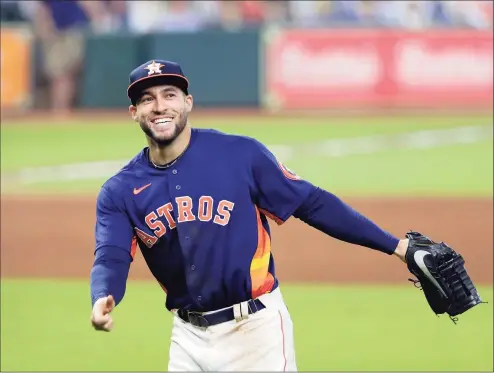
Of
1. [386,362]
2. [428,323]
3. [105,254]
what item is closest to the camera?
[105,254]

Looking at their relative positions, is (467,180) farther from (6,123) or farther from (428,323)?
(6,123)

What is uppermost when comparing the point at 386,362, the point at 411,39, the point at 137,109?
the point at 411,39

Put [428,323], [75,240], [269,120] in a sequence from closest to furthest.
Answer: [428,323], [75,240], [269,120]

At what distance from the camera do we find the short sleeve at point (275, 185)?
15.6 feet

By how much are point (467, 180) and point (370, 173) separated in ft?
4.13

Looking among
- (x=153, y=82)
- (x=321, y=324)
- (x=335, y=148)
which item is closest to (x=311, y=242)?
(x=321, y=324)

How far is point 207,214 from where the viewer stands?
4746 mm

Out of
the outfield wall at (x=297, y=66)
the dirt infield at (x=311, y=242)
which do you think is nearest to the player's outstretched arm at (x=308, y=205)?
the dirt infield at (x=311, y=242)

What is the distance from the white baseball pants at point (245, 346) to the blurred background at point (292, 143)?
2603 mm

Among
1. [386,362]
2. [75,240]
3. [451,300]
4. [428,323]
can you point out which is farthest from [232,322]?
[75,240]

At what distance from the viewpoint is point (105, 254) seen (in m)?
4.69

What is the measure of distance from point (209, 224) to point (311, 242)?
585 cm

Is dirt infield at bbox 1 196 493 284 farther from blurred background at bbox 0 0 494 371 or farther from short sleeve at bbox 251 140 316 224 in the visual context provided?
short sleeve at bbox 251 140 316 224

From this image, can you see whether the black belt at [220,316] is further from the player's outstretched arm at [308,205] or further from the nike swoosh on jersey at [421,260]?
the nike swoosh on jersey at [421,260]
